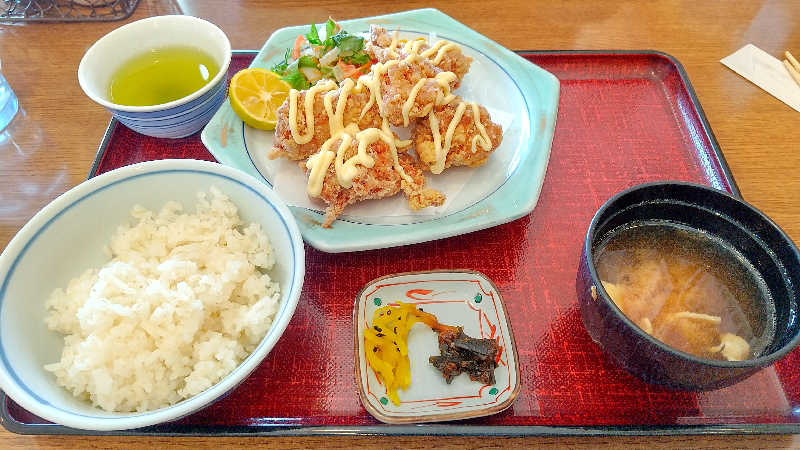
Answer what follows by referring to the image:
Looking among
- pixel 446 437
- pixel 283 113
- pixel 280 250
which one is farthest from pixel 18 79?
pixel 446 437

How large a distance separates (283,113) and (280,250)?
2.03ft

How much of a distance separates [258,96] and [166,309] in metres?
1.04

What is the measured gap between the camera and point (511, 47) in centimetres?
244

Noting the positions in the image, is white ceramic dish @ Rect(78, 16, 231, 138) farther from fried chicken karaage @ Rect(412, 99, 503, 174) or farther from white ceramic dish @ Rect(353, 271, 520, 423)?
white ceramic dish @ Rect(353, 271, 520, 423)

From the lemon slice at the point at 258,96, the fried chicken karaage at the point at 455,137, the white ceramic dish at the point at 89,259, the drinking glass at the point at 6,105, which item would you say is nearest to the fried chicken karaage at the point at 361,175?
the fried chicken karaage at the point at 455,137

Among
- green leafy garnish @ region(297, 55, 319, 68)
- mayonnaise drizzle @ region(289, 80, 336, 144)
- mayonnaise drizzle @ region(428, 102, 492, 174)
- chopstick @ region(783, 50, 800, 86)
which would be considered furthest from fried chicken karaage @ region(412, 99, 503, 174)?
chopstick @ region(783, 50, 800, 86)

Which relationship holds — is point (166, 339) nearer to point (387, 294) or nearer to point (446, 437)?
point (387, 294)

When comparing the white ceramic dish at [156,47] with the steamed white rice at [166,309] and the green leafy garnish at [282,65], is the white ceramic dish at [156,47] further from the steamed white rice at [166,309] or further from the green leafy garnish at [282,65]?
the steamed white rice at [166,309]

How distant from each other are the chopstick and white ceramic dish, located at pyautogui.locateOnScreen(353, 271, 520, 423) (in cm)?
190

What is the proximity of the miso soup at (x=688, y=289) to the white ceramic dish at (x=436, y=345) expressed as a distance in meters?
0.33

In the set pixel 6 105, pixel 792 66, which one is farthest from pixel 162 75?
pixel 792 66

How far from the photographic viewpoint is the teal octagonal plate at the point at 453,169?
63.7 inches

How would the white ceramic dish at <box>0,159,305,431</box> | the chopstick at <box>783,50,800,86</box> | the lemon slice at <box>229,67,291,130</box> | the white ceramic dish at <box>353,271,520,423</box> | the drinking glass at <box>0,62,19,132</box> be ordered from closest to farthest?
the white ceramic dish at <box>0,159,305,431</box>, the white ceramic dish at <box>353,271,520,423</box>, the lemon slice at <box>229,67,291,130</box>, the drinking glass at <box>0,62,19,132</box>, the chopstick at <box>783,50,800,86</box>

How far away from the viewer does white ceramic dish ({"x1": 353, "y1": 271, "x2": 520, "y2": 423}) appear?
1263 millimetres
